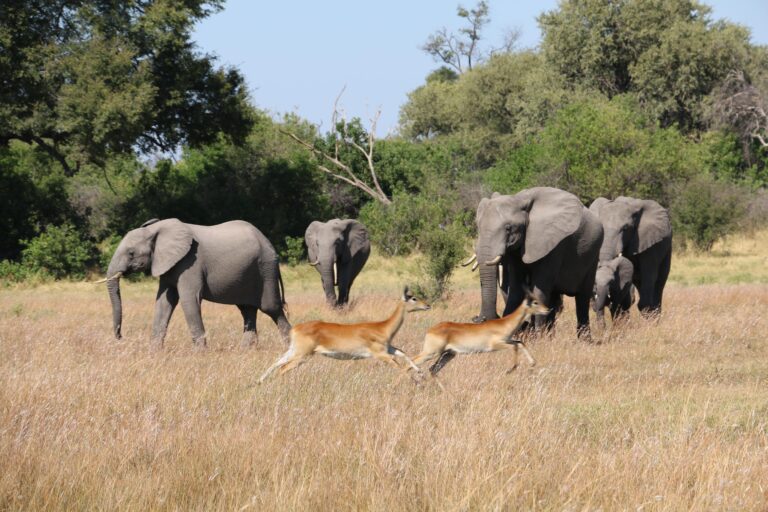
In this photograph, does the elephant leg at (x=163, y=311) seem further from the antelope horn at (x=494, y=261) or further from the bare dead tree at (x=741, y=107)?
the bare dead tree at (x=741, y=107)

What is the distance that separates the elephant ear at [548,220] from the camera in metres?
13.1

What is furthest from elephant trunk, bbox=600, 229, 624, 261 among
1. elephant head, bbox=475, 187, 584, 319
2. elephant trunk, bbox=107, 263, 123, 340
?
elephant trunk, bbox=107, 263, 123, 340

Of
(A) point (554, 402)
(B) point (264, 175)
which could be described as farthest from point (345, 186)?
(A) point (554, 402)

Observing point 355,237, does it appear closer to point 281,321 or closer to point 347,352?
point 281,321

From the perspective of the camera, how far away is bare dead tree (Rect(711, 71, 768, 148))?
144 feet

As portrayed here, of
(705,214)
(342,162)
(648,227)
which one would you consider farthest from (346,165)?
(648,227)

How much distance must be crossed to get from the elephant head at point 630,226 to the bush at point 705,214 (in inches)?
596

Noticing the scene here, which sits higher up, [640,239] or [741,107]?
[741,107]

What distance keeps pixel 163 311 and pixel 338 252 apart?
8732 millimetres

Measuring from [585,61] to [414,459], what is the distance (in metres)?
43.2

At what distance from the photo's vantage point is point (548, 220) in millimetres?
13320

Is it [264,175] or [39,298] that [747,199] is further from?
[39,298]

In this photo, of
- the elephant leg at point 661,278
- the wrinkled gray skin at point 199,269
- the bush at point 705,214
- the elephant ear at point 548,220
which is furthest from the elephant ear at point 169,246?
the bush at point 705,214

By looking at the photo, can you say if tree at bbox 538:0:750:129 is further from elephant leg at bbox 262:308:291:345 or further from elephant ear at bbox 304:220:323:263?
elephant leg at bbox 262:308:291:345
